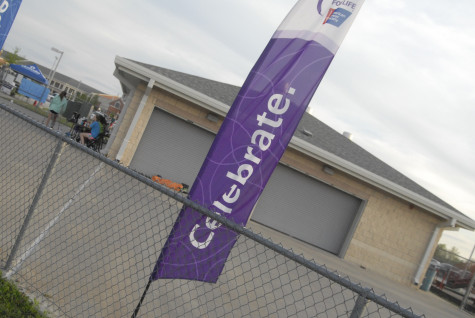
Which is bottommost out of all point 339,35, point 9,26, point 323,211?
point 323,211

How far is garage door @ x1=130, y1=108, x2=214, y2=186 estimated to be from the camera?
42.4 ft

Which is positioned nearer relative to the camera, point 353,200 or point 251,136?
point 251,136

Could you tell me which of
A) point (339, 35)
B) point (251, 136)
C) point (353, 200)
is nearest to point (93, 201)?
point (251, 136)

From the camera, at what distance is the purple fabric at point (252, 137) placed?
369 centimetres

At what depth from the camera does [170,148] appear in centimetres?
1313

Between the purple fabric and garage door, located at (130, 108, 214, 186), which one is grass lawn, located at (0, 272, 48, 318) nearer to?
the purple fabric

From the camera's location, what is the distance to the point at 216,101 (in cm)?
1238

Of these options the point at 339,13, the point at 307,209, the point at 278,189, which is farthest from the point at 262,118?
the point at 307,209

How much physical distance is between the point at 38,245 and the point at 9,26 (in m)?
4.38

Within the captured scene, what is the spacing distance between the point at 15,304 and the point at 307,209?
1170 centimetres

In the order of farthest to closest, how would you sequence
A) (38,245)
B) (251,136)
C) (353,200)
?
(353,200) → (38,245) → (251,136)

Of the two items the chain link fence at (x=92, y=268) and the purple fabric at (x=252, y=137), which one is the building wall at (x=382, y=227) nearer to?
the chain link fence at (x=92, y=268)

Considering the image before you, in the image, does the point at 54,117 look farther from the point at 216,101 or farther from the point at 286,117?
the point at 286,117

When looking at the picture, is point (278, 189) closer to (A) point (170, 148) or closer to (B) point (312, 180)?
(B) point (312, 180)
